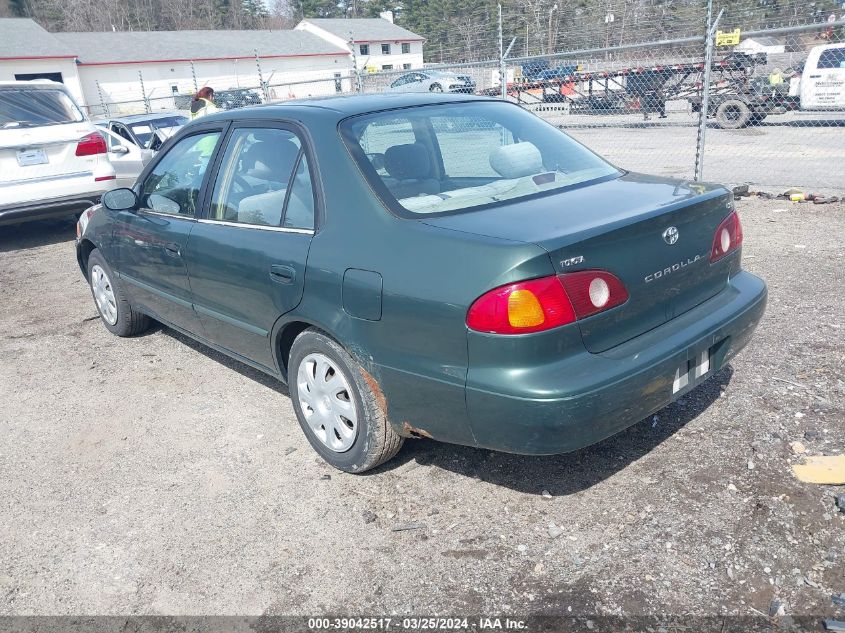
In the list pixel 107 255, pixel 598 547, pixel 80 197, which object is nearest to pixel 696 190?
pixel 598 547

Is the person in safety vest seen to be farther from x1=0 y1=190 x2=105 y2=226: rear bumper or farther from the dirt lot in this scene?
the dirt lot

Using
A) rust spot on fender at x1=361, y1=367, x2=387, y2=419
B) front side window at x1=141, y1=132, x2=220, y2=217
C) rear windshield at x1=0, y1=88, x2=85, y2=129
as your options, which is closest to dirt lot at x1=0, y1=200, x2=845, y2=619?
rust spot on fender at x1=361, y1=367, x2=387, y2=419

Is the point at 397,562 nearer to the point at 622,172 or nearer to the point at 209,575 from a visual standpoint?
the point at 209,575

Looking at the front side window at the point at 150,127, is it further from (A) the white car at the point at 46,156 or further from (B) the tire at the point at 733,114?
(B) the tire at the point at 733,114

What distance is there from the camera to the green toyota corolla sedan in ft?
8.32

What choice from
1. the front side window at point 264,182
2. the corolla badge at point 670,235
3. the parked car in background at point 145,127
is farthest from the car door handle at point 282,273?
the parked car in background at point 145,127

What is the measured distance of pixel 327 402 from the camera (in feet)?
10.8

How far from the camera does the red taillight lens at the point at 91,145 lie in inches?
330

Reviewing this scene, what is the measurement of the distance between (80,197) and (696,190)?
7.49 metres

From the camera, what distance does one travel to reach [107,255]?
197 inches

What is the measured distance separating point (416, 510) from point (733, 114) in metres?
15.8

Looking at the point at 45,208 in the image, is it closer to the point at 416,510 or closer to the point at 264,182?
the point at 264,182

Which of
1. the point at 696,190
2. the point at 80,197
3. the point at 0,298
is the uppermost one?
the point at 696,190

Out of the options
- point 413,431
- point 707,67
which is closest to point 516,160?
point 413,431
